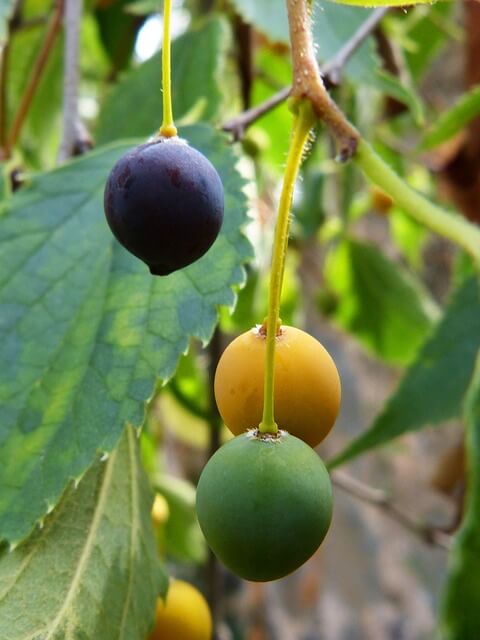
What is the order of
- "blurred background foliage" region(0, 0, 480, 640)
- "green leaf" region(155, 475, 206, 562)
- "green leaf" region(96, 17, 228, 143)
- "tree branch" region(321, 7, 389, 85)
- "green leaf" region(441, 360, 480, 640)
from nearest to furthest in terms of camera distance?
"green leaf" region(441, 360, 480, 640) < "tree branch" region(321, 7, 389, 85) < "blurred background foliage" region(0, 0, 480, 640) < "green leaf" region(96, 17, 228, 143) < "green leaf" region(155, 475, 206, 562)

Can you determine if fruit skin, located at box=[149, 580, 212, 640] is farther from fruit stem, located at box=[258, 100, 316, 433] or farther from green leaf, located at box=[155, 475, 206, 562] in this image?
green leaf, located at box=[155, 475, 206, 562]

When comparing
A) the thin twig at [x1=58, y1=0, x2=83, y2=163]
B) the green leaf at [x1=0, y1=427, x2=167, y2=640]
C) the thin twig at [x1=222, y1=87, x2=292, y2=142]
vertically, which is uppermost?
the thin twig at [x1=222, y1=87, x2=292, y2=142]

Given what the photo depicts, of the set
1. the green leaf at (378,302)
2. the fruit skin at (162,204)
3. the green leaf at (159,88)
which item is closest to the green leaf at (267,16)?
the green leaf at (159,88)

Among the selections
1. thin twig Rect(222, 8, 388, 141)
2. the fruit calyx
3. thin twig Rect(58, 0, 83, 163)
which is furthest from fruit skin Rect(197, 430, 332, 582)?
thin twig Rect(58, 0, 83, 163)

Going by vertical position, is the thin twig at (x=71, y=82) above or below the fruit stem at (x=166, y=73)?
below

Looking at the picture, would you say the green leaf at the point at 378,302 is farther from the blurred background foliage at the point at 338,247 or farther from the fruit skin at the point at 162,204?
the fruit skin at the point at 162,204
